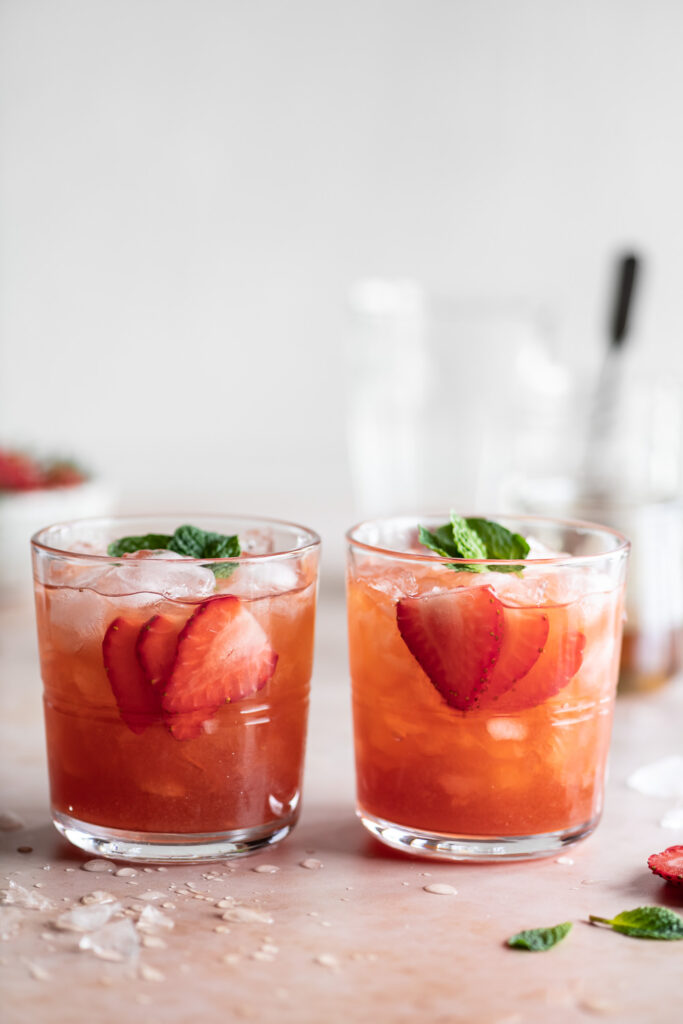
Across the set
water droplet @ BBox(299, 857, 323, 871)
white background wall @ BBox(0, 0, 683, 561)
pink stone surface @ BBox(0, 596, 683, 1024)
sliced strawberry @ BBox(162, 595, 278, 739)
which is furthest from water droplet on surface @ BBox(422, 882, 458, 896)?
white background wall @ BBox(0, 0, 683, 561)

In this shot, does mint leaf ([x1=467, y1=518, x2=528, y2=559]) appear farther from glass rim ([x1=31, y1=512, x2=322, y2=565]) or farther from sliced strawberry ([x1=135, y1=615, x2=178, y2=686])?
sliced strawberry ([x1=135, y1=615, x2=178, y2=686])

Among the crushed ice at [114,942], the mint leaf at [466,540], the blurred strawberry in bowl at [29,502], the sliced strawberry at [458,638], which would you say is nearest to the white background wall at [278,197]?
the blurred strawberry in bowl at [29,502]

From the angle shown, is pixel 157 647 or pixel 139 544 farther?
pixel 139 544

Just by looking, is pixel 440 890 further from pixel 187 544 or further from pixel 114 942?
pixel 187 544

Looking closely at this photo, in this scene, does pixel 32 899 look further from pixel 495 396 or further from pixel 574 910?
pixel 495 396

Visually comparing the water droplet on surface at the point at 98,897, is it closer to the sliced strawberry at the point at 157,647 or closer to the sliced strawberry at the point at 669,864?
the sliced strawberry at the point at 157,647

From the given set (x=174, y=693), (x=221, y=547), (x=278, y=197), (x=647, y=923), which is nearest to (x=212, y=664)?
(x=174, y=693)
